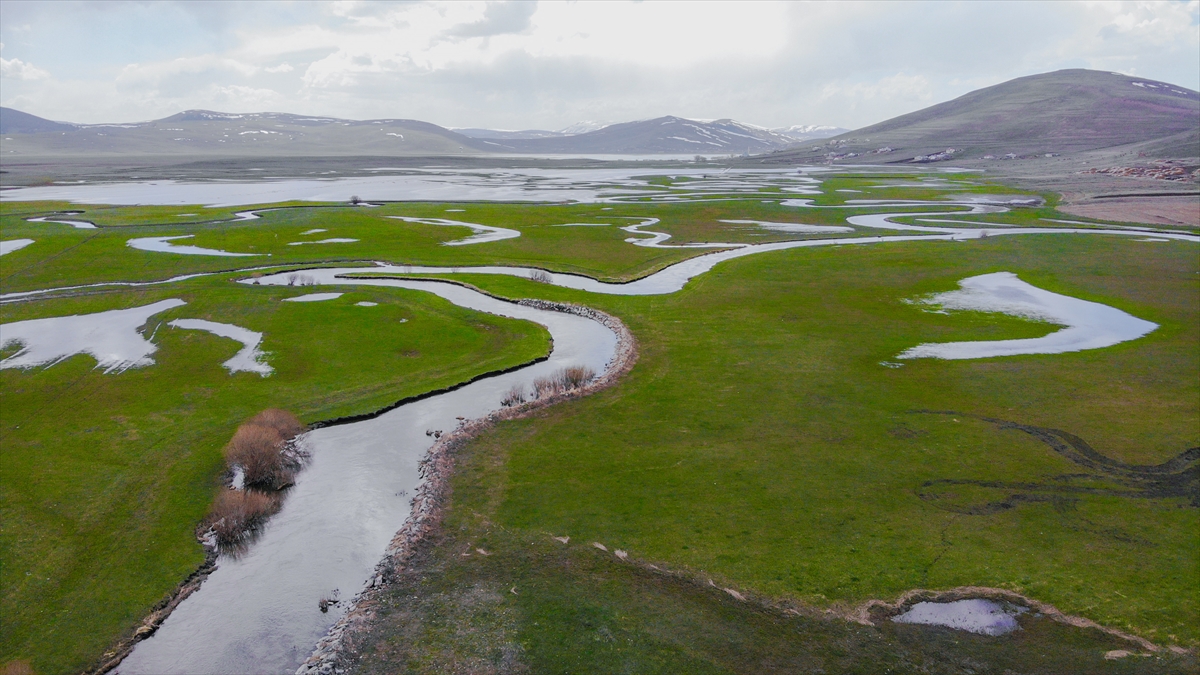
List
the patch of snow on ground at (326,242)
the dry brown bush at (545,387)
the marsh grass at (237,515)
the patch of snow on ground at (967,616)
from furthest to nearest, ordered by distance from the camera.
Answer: the patch of snow on ground at (326,242) → the dry brown bush at (545,387) → the marsh grass at (237,515) → the patch of snow on ground at (967,616)

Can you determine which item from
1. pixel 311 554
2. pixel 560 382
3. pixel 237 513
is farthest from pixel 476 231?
pixel 311 554

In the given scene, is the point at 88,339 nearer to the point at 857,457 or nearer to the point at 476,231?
the point at 857,457

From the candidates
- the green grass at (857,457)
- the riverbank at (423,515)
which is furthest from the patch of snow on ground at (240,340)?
the green grass at (857,457)

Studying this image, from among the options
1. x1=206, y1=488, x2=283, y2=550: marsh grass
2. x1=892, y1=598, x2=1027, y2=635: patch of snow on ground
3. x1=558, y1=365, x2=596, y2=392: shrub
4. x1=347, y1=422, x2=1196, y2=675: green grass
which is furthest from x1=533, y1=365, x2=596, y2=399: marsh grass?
x1=892, y1=598, x2=1027, y2=635: patch of snow on ground

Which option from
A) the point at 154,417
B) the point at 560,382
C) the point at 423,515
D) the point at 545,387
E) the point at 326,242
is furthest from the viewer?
the point at 326,242

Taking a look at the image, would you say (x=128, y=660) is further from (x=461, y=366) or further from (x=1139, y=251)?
(x=1139, y=251)

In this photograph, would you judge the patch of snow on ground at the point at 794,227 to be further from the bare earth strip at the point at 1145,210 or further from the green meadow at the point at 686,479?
the bare earth strip at the point at 1145,210

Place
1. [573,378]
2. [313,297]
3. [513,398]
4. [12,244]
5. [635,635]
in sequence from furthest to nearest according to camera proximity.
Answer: [12,244] → [313,297] → [573,378] → [513,398] → [635,635]
